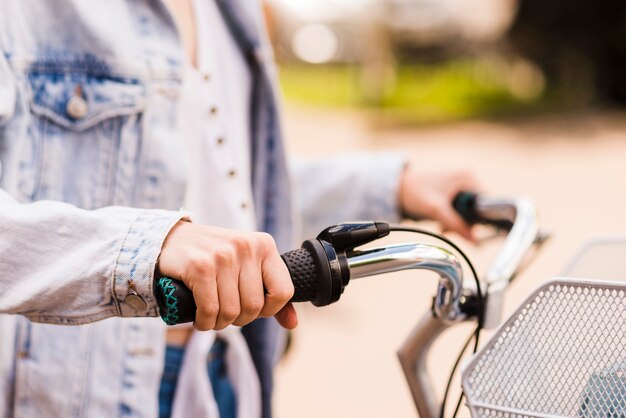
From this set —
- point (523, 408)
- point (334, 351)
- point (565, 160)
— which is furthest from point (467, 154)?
point (523, 408)

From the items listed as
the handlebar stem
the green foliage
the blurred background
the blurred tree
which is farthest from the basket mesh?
the blurred tree

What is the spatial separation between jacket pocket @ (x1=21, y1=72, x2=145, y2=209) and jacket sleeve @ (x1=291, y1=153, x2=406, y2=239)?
0.54 meters

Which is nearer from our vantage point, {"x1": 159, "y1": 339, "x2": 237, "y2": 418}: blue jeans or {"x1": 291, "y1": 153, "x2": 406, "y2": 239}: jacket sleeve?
{"x1": 159, "y1": 339, "x2": 237, "y2": 418}: blue jeans

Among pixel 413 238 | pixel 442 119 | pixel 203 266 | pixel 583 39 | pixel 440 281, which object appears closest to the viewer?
pixel 203 266

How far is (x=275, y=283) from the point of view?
0.97 m

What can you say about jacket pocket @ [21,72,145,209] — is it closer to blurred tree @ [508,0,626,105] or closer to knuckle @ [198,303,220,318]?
knuckle @ [198,303,220,318]

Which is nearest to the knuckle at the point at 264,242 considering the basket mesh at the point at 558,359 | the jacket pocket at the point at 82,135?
the basket mesh at the point at 558,359

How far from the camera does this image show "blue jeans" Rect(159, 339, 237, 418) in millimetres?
1461

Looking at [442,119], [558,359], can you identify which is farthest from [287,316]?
[442,119]

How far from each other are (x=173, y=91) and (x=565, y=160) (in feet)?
28.1

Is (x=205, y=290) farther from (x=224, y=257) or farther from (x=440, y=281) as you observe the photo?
(x=440, y=281)

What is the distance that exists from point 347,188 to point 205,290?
854 mm

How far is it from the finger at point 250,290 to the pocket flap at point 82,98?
1.61 feet

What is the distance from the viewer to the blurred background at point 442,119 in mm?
4098
